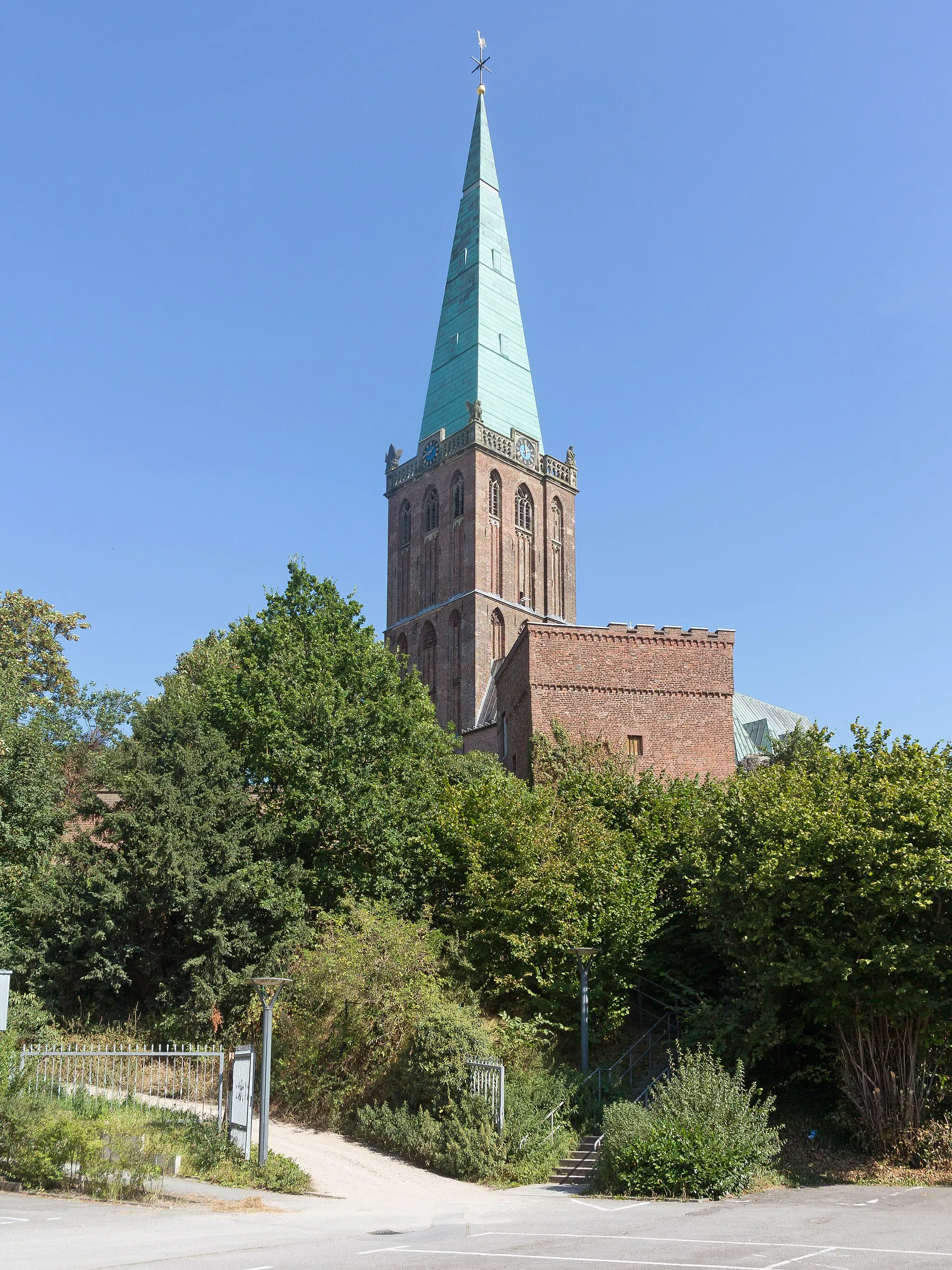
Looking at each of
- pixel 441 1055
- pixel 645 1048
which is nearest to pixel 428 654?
Result: pixel 645 1048

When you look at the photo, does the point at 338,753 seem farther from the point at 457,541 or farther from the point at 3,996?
the point at 457,541

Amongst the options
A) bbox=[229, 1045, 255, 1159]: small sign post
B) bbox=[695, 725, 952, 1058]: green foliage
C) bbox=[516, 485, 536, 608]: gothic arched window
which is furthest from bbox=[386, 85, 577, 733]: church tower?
bbox=[229, 1045, 255, 1159]: small sign post

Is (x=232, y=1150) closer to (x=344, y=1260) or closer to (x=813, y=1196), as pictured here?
(x=344, y=1260)

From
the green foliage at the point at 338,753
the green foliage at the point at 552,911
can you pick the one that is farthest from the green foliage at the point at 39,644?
the green foliage at the point at 552,911

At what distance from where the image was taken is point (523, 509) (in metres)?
80.8

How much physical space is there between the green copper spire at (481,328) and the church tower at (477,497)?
0.10m

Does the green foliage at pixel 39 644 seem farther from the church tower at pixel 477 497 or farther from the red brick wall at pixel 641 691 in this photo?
the church tower at pixel 477 497

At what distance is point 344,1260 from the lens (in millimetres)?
11148

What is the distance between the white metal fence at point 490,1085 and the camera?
1891cm

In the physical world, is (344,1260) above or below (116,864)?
below

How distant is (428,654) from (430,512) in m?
10.4

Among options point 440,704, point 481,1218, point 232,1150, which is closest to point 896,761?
point 481,1218

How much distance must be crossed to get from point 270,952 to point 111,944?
329 cm

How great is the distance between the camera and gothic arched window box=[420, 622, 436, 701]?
76.9 m
